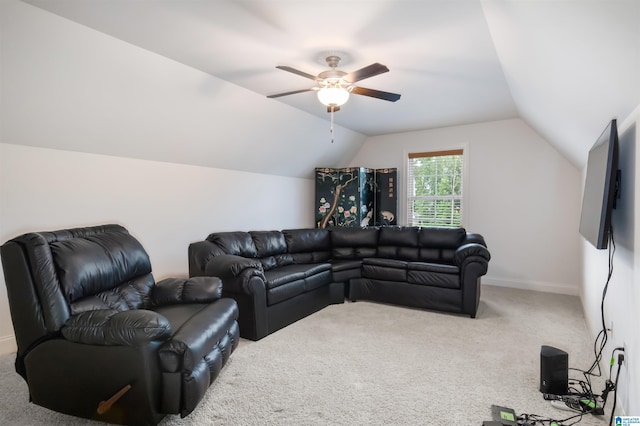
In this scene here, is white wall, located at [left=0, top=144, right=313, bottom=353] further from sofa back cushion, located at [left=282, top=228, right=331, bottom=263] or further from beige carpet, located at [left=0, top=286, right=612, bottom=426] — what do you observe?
beige carpet, located at [left=0, top=286, right=612, bottom=426]

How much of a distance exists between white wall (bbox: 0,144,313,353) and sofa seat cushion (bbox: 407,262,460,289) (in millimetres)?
2400

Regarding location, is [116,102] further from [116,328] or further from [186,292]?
[116,328]

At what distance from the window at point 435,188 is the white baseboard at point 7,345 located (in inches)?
216

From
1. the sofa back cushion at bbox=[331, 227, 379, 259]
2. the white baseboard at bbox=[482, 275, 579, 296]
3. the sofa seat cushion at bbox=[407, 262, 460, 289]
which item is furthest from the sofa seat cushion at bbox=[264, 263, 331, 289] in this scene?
the white baseboard at bbox=[482, 275, 579, 296]

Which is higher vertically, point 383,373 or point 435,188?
point 435,188

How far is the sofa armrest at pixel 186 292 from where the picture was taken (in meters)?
2.69

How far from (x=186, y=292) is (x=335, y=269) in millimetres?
2143

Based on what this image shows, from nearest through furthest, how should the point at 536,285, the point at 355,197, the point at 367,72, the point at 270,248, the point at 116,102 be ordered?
1. the point at 367,72
2. the point at 116,102
3. the point at 270,248
4. the point at 536,285
5. the point at 355,197

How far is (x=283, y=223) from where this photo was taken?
576cm

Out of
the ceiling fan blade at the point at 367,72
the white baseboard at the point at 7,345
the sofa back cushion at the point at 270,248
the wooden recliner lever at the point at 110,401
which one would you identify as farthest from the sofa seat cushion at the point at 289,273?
the white baseboard at the point at 7,345

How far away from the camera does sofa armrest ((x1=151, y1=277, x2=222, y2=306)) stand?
2689 mm

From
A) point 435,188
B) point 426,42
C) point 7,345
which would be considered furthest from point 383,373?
point 435,188

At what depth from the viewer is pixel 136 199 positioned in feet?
12.0

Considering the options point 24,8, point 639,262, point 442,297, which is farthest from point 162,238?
point 639,262
